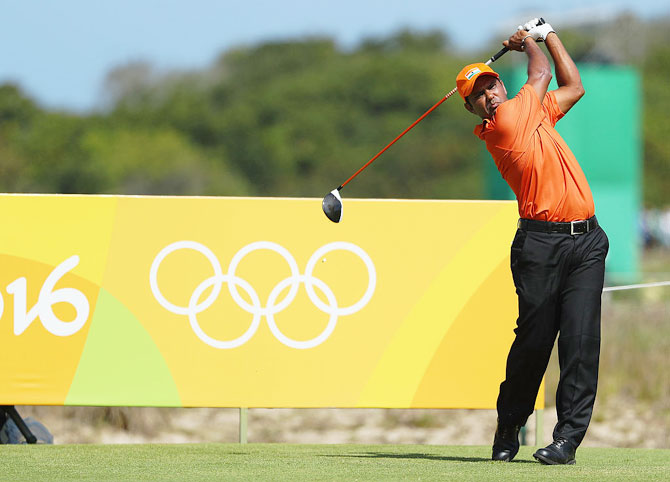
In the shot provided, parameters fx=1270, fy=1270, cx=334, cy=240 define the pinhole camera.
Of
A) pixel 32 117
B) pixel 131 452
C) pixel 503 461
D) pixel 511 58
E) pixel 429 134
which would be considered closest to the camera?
pixel 503 461

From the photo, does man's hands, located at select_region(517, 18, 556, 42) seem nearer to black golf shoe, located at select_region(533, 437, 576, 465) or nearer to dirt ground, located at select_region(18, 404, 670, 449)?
black golf shoe, located at select_region(533, 437, 576, 465)

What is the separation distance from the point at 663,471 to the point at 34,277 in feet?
12.2

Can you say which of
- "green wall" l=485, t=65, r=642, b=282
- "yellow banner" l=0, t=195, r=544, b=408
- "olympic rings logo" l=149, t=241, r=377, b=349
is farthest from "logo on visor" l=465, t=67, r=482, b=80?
"green wall" l=485, t=65, r=642, b=282

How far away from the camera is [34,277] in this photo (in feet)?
24.2

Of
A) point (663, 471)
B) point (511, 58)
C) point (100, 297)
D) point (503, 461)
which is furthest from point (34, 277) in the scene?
point (511, 58)

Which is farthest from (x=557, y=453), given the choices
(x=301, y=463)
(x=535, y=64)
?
(x=535, y=64)

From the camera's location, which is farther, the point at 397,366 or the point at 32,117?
the point at 32,117

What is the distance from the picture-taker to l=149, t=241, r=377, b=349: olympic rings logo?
293 inches

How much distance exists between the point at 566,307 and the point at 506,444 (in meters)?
0.79

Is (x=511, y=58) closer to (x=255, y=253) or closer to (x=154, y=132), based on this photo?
(x=255, y=253)

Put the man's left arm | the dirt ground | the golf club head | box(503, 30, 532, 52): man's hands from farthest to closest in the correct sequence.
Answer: the dirt ground, the golf club head, box(503, 30, 532, 52): man's hands, the man's left arm

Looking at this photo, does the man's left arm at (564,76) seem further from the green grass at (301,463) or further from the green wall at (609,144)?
the green wall at (609,144)

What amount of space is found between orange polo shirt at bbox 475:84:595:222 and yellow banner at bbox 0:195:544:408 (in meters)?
1.40

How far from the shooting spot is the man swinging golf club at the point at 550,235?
612 cm
